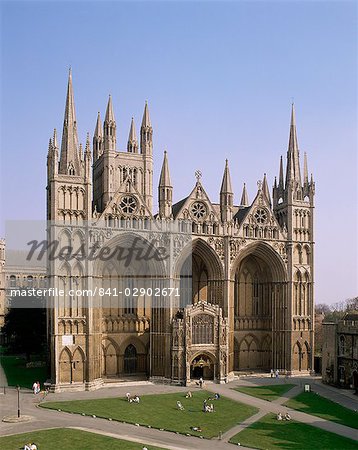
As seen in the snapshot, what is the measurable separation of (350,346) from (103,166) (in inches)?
1497

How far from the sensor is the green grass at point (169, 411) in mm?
43344

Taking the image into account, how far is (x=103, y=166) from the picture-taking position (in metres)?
71.7

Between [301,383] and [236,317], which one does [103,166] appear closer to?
[236,317]

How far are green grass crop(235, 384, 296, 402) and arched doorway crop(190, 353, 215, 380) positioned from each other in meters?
4.99

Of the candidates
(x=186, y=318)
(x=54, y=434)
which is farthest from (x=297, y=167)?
(x=54, y=434)

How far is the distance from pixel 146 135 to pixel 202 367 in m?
31.9

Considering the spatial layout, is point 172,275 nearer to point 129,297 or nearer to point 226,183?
point 129,297

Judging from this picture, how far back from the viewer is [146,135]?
74.1 metres

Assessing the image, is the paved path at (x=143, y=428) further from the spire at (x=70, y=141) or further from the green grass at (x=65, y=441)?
the spire at (x=70, y=141)

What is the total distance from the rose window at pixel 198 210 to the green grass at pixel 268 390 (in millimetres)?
20337

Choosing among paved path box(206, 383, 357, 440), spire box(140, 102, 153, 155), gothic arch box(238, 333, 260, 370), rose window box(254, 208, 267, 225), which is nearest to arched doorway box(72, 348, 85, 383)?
paved path box(206, 383, 357, 440)

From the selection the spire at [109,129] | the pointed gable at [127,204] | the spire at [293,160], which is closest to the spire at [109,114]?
the spire at [109,129]

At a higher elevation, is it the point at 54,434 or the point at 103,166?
the point at 103,166

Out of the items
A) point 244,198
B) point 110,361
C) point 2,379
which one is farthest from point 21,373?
point 244,198
